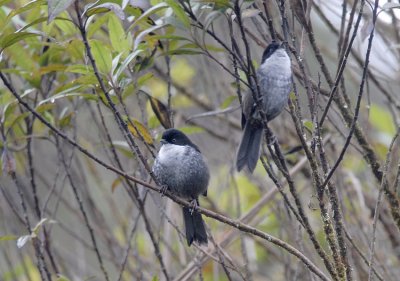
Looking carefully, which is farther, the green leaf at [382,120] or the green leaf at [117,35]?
the green leaf at [382,120]

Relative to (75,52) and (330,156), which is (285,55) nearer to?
(75,52)

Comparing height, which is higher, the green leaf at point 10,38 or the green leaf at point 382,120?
the green leaf at point 10,38

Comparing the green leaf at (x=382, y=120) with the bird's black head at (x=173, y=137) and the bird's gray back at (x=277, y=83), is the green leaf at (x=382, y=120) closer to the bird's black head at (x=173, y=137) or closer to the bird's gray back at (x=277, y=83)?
the bird's black head at (x=173, y=137)

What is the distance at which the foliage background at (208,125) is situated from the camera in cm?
236

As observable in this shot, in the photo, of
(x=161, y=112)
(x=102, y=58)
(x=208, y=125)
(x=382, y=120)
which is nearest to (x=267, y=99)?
(x=161, y=112)

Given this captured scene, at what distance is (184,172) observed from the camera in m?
3.30

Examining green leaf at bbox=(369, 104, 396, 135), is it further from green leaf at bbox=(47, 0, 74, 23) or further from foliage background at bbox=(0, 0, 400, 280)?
green leaf at bbox=(47, 0, 74, 23)

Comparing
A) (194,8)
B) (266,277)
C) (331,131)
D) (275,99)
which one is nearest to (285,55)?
(275,99)

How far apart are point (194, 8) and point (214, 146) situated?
3147 millimetres

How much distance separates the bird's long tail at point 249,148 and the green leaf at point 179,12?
0.66 meters

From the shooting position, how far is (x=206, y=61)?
4.22 m

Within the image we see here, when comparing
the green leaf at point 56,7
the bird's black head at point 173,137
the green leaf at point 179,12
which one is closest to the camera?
the green leaf at point 56,7

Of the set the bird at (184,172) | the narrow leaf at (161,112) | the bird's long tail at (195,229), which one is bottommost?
the bird's long tail at (195,229)

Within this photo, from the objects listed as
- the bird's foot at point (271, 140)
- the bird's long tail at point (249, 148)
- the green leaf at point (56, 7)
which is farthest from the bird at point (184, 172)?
the green leaf at point (56, 7)
